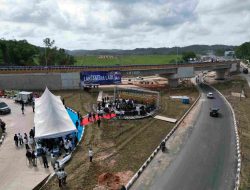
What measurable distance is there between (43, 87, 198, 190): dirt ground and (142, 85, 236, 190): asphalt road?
10.5ft

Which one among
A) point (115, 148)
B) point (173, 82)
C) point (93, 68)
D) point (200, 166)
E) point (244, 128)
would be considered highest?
point (93, 68)

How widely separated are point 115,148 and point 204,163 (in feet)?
30.2

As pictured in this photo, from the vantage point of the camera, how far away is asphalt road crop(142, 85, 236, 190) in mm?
22188

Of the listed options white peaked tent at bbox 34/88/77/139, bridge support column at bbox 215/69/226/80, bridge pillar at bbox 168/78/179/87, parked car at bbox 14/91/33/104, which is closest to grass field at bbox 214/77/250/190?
bridge pillar at bbox 168/78/179/87

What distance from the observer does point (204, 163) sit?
85.6 ft

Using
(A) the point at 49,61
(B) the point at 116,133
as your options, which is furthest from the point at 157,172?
(A) the point at 49,61

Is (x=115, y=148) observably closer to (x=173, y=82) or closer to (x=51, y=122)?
(x=51, y=122)

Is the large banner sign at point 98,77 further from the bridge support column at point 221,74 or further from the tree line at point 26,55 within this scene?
the bridge support column at point 221,74

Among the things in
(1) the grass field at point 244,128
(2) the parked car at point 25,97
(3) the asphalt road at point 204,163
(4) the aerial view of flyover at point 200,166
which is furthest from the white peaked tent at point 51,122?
(1) the grass field at point 244,128

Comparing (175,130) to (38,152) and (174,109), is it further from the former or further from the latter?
(38,152)

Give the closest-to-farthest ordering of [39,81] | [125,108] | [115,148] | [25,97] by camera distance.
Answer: [115,148], [125,108], [25,97], [39,81]

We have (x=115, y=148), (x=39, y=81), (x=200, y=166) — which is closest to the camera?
(x=200, y=166)

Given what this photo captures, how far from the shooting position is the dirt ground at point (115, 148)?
23.4 metres

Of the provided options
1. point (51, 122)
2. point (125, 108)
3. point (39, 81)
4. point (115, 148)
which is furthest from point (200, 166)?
point (39, 81)
